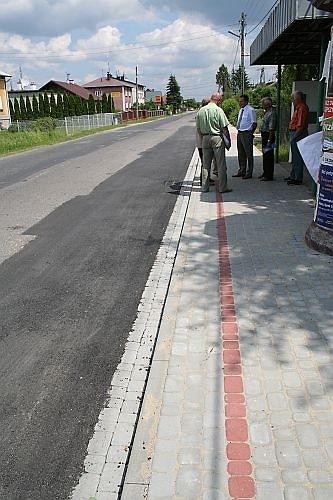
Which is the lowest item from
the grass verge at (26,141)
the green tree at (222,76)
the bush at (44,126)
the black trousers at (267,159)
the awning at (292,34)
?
the grass verge at (26,141)

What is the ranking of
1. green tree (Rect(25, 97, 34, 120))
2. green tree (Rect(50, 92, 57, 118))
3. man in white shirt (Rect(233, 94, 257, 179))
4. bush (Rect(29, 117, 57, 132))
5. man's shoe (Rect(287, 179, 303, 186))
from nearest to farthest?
1. man's shoe (Rect(287, 179, 303, 186))
2. man in white shirt (Rect(233, 94, 257, 179))
3. bush (Rect(29, 117, 57, 132))
4. green tree (Rect(25, 97, 34, 120))
5. green tree (Rect(50, 92, 57, 118))

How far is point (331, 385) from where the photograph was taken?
3223 mm

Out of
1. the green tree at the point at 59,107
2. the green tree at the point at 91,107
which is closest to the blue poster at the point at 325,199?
the green tree at the point at 59,107

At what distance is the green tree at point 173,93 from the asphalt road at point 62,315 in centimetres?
13165

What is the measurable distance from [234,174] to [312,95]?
2698 millimetres

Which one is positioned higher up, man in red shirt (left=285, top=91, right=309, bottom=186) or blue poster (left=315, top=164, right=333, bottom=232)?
man in red shirt (left=285, top=91, right=309, bottom=186)

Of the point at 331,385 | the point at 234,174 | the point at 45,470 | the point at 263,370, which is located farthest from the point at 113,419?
the point at 234,174

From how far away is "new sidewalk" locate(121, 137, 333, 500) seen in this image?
8.27ft

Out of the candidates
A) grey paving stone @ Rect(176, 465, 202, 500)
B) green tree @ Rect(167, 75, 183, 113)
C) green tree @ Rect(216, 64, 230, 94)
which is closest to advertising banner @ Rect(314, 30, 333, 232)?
grey paving stone @ Rect(176, 465, 202, 500)

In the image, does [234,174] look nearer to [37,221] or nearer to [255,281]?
[37,221]

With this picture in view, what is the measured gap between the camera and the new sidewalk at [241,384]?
252 centimetres

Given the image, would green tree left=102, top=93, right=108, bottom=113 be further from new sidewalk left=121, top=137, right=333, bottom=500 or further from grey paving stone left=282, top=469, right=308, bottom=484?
grey paving stone left=282, top=469, right=308, bottom=484

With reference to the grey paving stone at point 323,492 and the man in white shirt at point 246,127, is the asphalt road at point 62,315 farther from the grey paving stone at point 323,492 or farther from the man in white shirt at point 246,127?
the man in white shirt at point 246,127

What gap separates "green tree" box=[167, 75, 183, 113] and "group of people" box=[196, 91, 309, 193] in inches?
5071
